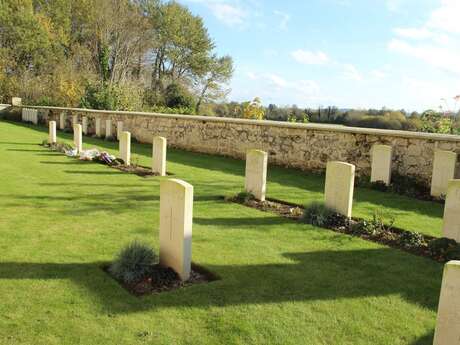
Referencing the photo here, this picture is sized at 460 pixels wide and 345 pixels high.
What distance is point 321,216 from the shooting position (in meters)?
6.13

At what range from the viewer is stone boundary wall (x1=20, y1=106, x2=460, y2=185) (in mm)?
8875

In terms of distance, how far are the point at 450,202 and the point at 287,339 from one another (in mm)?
3192

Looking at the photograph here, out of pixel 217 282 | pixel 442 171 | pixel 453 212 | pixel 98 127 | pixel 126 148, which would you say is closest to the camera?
pixel 217 282

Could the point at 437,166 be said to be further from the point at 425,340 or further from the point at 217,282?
the point at 217,282

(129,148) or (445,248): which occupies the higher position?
(129,148)

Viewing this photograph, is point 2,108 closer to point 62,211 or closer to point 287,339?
point 62,211

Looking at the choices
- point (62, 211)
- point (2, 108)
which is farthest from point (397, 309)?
point (2, 108)

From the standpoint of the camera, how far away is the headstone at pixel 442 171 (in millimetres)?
7723

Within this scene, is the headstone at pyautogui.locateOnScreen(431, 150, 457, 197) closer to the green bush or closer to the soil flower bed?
the soil flower bed

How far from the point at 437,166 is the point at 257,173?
133 inches

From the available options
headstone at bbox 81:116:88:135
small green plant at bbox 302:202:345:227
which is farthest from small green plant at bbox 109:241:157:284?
headstone at bbox 81:116:88:135

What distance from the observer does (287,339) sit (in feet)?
10.4

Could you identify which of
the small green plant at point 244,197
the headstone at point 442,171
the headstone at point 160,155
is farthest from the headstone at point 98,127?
the headstone at point 442,171

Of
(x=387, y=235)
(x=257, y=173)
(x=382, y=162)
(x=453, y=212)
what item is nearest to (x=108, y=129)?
(x=257, y=173)
